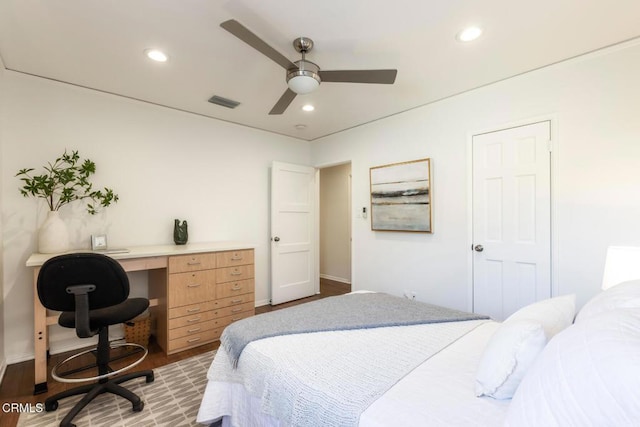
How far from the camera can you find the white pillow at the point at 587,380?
0.59 m

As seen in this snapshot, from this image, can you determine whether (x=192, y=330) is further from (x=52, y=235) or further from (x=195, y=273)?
(x=52, y=235)

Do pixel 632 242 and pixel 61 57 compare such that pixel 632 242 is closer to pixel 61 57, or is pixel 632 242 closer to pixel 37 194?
pixel 61 57

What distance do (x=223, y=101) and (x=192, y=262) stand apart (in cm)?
175

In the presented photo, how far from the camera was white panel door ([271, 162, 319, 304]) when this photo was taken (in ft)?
13.5

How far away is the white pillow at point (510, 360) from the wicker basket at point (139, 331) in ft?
9.96

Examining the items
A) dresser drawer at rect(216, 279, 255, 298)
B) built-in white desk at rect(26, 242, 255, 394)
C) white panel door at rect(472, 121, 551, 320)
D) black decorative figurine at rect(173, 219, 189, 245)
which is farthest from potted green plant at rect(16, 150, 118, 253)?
white panel door at rect(472, 121, 551, 320)

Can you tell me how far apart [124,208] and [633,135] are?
447 centimetres

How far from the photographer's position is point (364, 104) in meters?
3.22

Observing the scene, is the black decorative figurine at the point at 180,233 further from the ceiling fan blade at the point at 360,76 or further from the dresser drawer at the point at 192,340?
the ceiling fan blade at the point at 360,76

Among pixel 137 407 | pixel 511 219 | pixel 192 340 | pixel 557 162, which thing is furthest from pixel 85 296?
pixel 557 162

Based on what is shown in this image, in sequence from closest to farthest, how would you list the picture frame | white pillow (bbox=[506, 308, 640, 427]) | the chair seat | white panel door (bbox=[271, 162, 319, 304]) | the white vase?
white pillow (bbox=[506, 308, 640, 427]) < the chair seat < the white vase < the picture frame < white panel door (bbox=[271, 162, 319, 304])

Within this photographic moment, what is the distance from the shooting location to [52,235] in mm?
2453

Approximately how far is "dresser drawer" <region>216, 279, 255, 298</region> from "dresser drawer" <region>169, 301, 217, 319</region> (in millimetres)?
118

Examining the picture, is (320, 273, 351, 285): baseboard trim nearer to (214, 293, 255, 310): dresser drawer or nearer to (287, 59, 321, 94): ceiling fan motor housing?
(214, 293, 255, 310): dresser drawer
